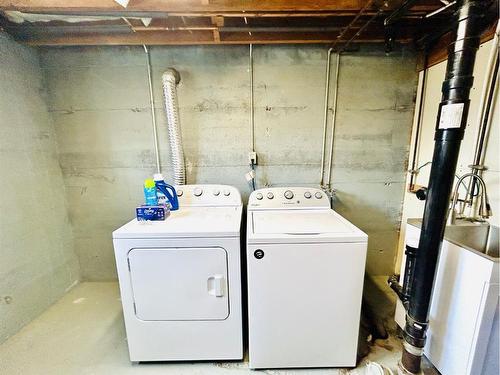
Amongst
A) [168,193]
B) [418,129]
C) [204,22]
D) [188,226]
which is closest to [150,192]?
[168,193]

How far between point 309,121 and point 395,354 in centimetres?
194

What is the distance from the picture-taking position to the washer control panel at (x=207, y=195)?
200 centimetres

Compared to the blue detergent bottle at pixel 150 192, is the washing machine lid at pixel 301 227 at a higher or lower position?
lower

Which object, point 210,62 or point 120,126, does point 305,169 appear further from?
point 120,126

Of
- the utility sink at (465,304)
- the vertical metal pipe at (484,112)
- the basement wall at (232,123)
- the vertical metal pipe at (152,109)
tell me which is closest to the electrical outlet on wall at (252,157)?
the basement wall at (232,123)

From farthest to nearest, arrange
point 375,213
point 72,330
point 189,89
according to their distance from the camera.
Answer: point 375,213 < point 189,89 < point 72,330

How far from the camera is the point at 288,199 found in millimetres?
1990

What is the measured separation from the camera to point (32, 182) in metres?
1.96

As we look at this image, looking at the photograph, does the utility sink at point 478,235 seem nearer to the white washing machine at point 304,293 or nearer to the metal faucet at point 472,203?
the metal faucet at point 472,203

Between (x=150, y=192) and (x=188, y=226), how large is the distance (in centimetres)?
47

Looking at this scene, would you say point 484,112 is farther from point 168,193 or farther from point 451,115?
point 168,193

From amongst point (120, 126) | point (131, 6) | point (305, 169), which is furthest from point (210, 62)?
point (305, 169)

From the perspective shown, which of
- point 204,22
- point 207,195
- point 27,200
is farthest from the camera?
point 207,195

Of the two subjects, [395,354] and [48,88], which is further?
[48,88]
